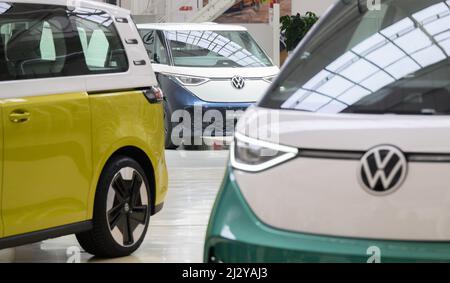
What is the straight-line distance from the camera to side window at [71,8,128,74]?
6.80 metres

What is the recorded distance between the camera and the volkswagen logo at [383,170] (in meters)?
3.43

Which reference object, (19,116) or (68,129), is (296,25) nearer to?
(68,129)

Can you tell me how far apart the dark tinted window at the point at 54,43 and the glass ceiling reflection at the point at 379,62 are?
2.52 metres

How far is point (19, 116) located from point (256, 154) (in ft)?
8.07

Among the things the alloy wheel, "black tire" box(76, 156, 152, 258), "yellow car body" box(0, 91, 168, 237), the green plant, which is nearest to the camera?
"yellow car body" box(0, 91, 168, 237)

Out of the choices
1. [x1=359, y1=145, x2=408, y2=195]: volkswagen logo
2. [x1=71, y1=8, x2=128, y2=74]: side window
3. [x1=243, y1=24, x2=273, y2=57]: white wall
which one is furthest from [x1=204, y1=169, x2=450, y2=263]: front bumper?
[x1=243, y1=24, x2=273, y2=57]: white wall

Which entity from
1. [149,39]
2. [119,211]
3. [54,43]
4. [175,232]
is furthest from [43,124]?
[149,39]

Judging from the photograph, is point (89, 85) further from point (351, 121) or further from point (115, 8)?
point (351, 121)

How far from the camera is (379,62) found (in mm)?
3930

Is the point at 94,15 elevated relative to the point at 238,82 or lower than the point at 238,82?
elevated

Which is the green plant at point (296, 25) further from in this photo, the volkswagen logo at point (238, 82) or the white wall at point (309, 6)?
the volkswagen logo at point (238, 82)

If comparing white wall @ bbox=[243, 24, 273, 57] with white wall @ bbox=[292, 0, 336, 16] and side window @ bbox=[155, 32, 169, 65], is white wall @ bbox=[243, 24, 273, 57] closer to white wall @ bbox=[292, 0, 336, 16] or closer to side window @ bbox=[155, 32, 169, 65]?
white wall @ bbox=[292, 0, 336, 16]

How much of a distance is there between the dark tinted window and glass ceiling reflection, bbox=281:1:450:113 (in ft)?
8.25
